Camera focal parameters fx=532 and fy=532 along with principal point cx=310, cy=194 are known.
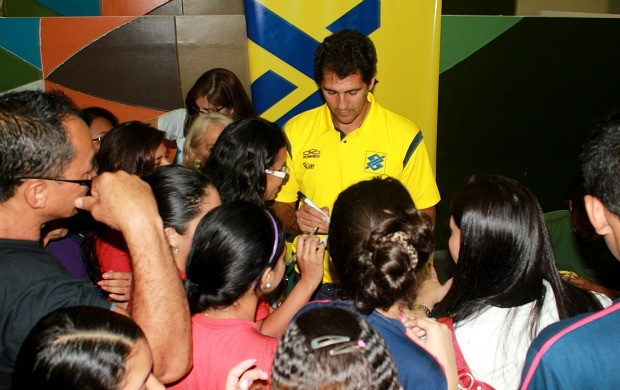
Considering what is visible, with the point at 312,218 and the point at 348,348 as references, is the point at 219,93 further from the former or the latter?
the point at 348,348

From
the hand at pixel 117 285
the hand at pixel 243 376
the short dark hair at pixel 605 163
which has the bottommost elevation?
the hand at pixel 117 285

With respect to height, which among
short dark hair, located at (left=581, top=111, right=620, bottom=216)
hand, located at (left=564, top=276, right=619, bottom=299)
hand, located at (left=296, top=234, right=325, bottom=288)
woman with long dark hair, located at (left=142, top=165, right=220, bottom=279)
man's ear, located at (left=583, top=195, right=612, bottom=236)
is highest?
short dark hair, located at (left=581, top=111, right=620, bottom=216)

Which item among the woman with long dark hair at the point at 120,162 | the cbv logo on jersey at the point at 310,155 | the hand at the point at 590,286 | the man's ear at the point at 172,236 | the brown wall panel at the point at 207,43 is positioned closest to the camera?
the man's ear at the point at 172,236

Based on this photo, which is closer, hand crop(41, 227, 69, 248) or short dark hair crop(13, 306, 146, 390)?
short dark hair crop(13, 306, 146, 390)

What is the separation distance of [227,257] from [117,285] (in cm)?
69

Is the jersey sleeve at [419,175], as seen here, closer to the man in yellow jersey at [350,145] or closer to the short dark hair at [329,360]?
the man in yellow jersey at [350,145]

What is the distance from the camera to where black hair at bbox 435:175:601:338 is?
1496mm

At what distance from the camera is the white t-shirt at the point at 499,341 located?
1.42m

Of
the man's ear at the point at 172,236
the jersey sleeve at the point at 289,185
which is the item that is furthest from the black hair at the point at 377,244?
the jersey sleeve at the point at 289,185

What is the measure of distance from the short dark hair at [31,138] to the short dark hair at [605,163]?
1338 millimetres

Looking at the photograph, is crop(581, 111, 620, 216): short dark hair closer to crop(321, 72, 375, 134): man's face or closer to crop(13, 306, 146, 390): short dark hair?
crop(13, 306, 146, 390): short dark hair

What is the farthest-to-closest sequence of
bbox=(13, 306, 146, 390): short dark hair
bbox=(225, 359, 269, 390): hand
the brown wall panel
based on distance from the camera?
the brown wall panel → bbox=(225, 359, 269, 390): hand → bbox=(13, 306, 146, 390): short dark hair

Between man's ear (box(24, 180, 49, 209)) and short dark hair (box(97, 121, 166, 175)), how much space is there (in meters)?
0.81

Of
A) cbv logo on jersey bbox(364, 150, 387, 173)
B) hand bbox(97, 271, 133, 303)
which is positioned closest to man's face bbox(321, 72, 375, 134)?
cbv logo on jersey bbox(364, 150, 387, 173)
